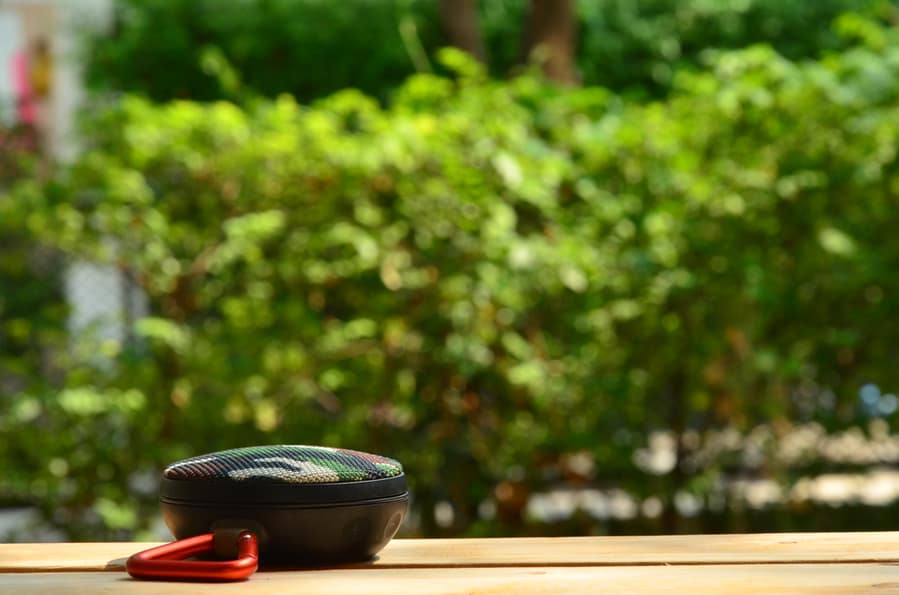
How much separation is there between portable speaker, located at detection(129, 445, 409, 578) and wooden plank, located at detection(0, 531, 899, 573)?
51mm

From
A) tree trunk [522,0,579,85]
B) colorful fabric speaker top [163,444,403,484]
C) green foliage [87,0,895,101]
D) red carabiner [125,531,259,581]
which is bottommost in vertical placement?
red carabiner [125,531,259,581]

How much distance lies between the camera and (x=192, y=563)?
1.05 m

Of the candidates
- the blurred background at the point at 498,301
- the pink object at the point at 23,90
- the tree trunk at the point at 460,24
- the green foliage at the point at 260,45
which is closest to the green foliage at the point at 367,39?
the green foliage at the point at 260,45

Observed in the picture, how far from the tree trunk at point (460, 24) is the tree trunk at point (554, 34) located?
711 millimetres

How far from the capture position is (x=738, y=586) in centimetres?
105

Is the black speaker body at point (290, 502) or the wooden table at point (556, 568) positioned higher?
the black speaker body at point (290, 502)

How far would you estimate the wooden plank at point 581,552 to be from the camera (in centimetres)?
117

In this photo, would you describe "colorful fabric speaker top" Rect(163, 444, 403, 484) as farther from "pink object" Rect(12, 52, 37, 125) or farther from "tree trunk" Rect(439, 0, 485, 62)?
"pink object" Rect(12, 52, 37, 125)

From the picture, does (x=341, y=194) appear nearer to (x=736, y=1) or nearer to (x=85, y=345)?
(x=85, y=345)

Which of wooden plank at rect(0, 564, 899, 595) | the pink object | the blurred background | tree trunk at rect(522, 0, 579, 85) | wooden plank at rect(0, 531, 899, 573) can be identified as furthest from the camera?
the pink object

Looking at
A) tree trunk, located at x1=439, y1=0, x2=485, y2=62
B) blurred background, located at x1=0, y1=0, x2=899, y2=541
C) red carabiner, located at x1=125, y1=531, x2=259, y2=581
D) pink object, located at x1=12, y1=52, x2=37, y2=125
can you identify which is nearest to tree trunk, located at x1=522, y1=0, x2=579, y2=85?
tree trunk, located at x1=439, y1=0, x2=485, y2=62

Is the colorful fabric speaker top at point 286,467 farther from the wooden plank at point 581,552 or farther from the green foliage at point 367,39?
the green foliage at point 367,39

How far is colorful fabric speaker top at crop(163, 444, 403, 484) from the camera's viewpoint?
112 centimetres

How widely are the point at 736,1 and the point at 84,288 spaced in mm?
6527
